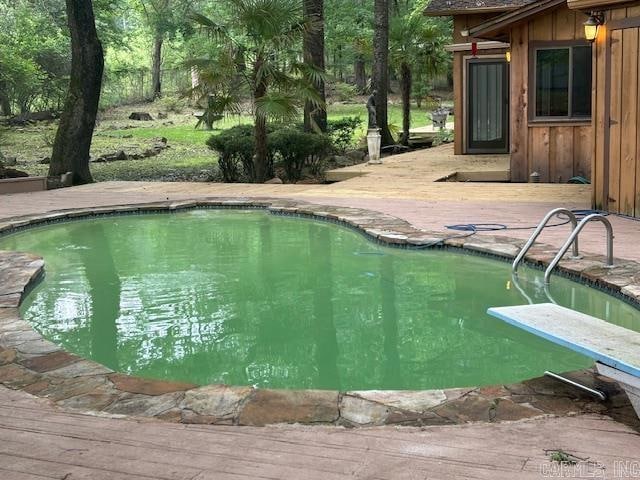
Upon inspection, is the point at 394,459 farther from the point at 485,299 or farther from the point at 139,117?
the point at 139,117

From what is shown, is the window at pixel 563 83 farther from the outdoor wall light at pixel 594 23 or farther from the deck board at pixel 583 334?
the deck board at pixel 583 334

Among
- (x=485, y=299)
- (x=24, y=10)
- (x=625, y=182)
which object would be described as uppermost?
(x=24, y=10)

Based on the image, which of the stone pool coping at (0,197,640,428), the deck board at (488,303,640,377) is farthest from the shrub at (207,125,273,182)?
the deck board at (488,303,640,377)

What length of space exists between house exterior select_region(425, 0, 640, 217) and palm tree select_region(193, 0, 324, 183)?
101 inches

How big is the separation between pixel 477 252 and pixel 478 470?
14.4ft

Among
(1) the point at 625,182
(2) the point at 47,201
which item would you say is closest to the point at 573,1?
(1) the point at 625,182

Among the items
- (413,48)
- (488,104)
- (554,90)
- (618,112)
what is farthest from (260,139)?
(413,48)

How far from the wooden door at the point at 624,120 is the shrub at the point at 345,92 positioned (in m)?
25.5

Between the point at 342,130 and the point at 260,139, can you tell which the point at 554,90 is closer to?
the point at 260,139

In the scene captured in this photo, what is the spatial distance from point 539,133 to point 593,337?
8513mm

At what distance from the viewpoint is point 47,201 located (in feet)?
36.2

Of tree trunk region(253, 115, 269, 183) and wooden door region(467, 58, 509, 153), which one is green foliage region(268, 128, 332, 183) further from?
wooden door region(467, 58, 509, 153)

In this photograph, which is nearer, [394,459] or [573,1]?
[394,459]

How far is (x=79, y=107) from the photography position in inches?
521
